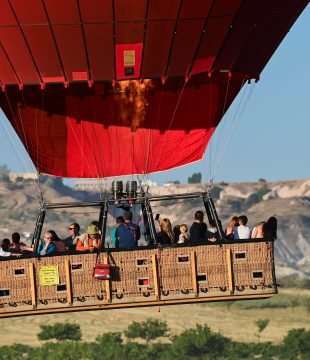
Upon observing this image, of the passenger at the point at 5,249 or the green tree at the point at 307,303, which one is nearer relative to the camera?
the passenger at the point at 5,249

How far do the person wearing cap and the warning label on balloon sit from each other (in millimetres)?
3763

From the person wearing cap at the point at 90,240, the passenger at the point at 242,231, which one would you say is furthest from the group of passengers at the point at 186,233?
the person wearing cap at the point at 90,240

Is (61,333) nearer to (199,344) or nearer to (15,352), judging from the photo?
(15,352)

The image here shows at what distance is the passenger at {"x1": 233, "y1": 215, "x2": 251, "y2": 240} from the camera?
96.7 feet

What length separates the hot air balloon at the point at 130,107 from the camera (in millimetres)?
28922

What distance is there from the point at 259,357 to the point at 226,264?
6845 cm

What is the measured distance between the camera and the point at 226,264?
1144 inches

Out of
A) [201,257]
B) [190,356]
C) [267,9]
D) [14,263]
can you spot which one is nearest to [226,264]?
[201,257]

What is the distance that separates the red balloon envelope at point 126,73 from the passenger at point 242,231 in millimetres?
3844

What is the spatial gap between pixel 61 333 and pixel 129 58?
78.4 meters

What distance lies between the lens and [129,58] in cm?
3117

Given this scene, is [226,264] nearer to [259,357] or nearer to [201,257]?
[201,257]

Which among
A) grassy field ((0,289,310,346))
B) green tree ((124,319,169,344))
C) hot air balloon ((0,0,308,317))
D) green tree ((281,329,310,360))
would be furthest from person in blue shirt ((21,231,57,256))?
green tree ((124,319,169,344))

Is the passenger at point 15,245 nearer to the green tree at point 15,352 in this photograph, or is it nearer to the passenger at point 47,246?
the passenger at point 47,246
